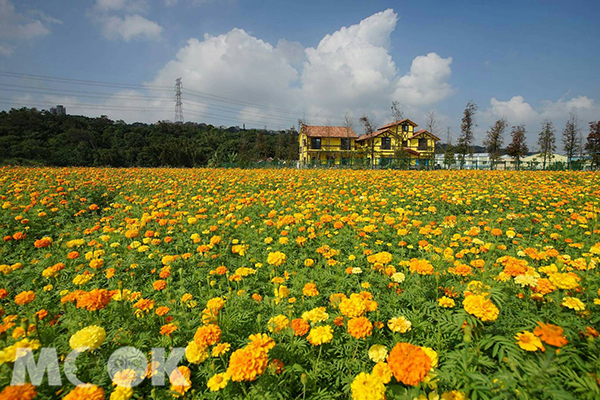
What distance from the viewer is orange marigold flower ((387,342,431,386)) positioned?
95 centimetres

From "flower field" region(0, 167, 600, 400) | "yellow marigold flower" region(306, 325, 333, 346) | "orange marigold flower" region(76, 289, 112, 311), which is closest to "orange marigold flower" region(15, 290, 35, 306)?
"flower field" region(0, 167, 600, 400)

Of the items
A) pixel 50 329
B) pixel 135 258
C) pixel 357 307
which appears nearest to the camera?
pixel 357 307

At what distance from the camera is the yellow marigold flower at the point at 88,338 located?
127 centimetres

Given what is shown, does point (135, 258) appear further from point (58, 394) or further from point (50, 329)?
point (58, 394)

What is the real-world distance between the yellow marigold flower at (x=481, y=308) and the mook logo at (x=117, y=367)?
4.49 feet

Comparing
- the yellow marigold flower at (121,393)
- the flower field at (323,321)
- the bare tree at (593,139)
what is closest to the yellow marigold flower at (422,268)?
the flower field at (323,321)

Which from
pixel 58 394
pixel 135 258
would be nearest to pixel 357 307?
Result: pixel 58 394

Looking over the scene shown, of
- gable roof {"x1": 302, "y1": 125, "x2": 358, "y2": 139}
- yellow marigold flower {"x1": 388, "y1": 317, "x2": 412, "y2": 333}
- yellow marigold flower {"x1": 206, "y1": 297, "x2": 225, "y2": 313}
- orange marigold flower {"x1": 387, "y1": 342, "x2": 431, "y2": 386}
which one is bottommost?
yellow marigold flower {"x1": 388, "y1": 317, "x2": 412, "y2": 333}

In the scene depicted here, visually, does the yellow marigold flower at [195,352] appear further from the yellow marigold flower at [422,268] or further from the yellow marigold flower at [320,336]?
the yellow marigold flower at [422,268]

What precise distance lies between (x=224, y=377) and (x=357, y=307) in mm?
718

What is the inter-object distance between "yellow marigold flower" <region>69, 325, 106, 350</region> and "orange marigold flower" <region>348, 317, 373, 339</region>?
1268mm

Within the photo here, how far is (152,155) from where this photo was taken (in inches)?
1106

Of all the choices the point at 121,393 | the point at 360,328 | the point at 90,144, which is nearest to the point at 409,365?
the point at 360,328

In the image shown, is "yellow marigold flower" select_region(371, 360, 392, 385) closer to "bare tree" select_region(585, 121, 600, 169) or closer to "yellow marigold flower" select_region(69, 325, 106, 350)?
"yellow marigold flower" select_region(69, 325, 106, 350)
